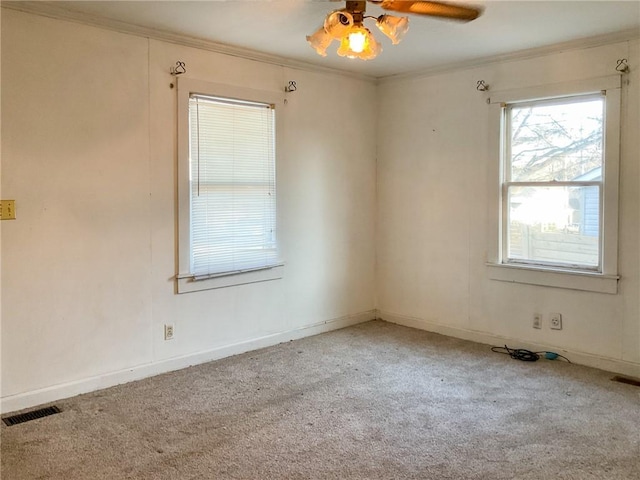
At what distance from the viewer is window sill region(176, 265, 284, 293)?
12.5 feet

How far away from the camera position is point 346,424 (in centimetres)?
292

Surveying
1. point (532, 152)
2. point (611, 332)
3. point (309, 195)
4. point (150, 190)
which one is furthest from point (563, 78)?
point (150, 190)

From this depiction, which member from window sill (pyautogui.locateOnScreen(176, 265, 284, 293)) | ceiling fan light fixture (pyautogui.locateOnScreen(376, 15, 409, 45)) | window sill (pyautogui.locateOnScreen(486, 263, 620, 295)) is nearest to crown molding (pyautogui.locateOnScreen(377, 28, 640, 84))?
window sill (pyautogui.locateOnScreen(486, 263, 620, 295))

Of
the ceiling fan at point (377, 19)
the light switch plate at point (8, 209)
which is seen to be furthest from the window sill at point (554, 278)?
the light switch plate at point (8, 209)

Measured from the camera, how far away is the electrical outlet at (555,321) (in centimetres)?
403

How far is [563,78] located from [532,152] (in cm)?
58

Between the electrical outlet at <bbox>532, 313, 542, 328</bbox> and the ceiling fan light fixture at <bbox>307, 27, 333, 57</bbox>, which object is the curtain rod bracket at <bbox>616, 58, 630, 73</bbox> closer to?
the electrical outlet at <bbox>532, 313, 542, 328</bbox>

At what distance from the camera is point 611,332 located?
12.4 ft

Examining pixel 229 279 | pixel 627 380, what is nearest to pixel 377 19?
pixel 229 279

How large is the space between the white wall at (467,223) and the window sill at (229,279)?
1.30 metres

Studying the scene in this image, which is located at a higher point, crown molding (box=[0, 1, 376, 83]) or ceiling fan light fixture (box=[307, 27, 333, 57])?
crown molding (box=[0, 1, 376, 83])

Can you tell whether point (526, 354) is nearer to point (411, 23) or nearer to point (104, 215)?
point (411, 23)

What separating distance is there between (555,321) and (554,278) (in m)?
0.33

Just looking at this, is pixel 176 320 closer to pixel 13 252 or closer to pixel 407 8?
pixel 13 252
